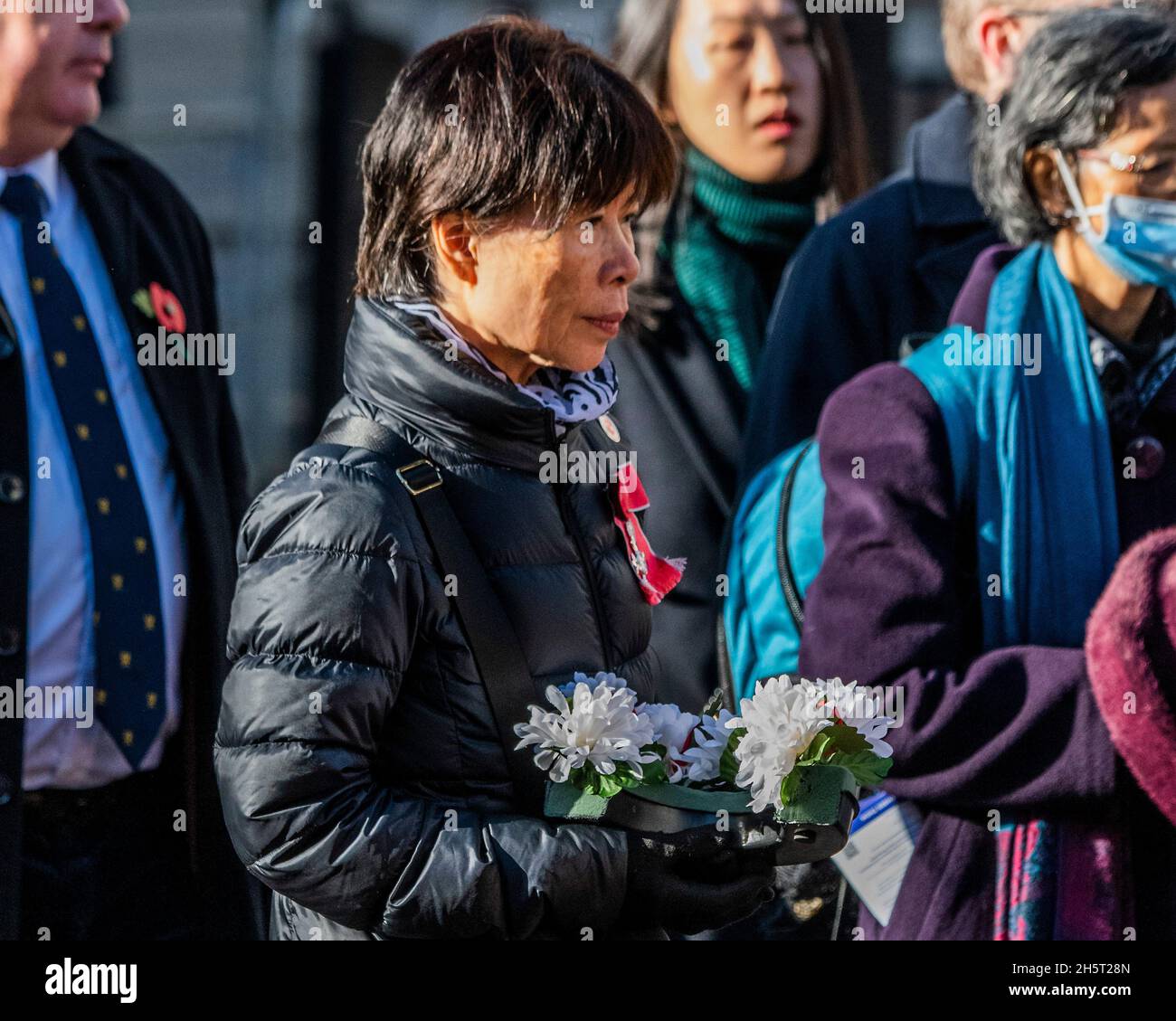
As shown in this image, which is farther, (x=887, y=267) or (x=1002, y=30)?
(x=1002, y=30)

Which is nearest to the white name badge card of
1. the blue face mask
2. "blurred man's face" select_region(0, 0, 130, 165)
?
the blue face mask

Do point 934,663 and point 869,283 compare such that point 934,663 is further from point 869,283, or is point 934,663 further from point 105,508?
point 105,508

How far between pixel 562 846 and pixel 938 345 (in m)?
1.26

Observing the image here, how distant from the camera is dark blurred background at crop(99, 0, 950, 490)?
501 centimetres

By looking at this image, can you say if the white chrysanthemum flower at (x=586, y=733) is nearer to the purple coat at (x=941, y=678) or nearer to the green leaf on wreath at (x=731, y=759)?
the green leaf on wreath at (x=731, y=759)

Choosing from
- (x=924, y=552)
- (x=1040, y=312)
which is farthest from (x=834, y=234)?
(x=924, y=552)

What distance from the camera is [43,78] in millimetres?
2871

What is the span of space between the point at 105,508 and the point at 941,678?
1.36 metres

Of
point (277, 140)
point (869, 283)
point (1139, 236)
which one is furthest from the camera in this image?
point (277, 140)

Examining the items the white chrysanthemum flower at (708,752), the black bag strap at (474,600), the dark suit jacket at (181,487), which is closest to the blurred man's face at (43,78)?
the dark suit jacket at (181,487)

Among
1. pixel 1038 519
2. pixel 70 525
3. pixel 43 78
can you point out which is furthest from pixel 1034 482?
pixel 43 78

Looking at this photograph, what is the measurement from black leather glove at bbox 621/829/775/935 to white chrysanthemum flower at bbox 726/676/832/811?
9 cm

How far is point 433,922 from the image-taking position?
2.02m
